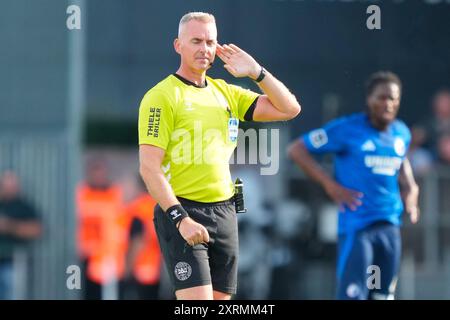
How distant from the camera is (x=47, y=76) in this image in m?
16.6

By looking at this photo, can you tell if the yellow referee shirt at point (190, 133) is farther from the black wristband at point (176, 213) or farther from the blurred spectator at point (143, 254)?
the blurred spectator at point (143, 254)

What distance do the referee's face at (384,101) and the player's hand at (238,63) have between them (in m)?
2.78

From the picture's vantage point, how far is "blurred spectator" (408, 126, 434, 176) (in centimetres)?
1477

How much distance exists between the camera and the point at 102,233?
14891 millimetres

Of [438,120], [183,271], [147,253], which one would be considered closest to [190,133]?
[183,271]

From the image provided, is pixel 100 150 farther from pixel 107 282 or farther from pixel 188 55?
pixel 188 55

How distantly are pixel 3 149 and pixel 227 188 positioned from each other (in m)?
7.96

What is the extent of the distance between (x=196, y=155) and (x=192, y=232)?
59 centimetres

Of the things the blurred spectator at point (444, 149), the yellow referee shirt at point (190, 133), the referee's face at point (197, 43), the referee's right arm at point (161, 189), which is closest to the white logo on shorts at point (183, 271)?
the referee's right arm at point (161, 189)

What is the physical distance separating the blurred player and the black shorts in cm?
255

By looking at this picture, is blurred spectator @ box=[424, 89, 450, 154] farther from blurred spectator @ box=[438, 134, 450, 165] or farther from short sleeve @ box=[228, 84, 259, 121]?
short sleeve @ box=[228, 84, 259, 121]

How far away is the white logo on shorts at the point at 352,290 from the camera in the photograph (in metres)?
10.2

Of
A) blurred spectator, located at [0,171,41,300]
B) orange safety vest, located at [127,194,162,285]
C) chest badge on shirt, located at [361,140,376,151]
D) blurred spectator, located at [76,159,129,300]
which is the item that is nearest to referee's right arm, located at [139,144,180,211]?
chest badge on shirt, located at [361,140,376,151]
